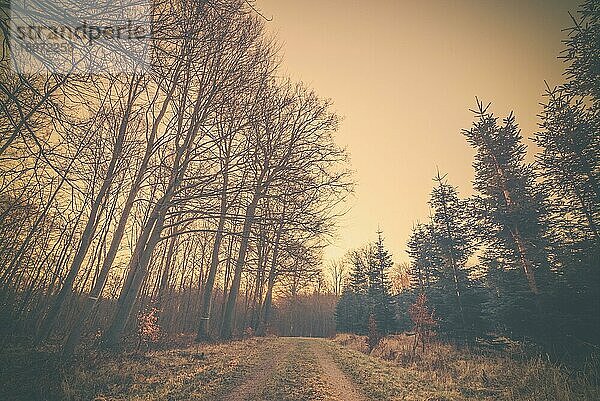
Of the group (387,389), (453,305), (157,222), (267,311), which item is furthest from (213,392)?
(267,311)

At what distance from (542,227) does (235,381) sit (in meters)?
16.6

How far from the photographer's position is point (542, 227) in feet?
50.4

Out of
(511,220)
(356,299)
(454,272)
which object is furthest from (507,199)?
(356,299)

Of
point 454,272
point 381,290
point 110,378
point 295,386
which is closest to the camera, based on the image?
point 110,378

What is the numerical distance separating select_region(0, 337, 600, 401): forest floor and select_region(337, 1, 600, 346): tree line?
291 cm

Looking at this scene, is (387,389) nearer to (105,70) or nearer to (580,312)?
(580,312)

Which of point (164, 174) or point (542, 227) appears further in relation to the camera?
point (542, 227)

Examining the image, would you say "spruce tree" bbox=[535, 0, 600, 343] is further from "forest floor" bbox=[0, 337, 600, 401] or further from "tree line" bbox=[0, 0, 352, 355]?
"tree line" bbox=[0, 0, 352, 355]

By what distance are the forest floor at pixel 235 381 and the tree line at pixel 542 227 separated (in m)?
2.91

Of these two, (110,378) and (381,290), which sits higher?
(381,290)

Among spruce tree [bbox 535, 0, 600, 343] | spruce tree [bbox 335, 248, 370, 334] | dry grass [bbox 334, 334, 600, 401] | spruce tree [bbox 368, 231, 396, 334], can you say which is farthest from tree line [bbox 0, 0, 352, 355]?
spruce tree [bbox 335, 248, 370, 334]

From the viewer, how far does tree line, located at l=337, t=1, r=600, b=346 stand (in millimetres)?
11211

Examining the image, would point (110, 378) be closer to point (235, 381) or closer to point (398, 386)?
point (235, 381)

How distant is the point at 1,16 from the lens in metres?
3.66
